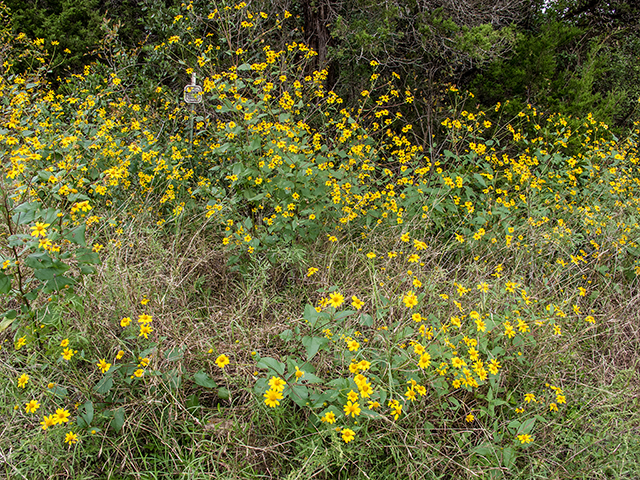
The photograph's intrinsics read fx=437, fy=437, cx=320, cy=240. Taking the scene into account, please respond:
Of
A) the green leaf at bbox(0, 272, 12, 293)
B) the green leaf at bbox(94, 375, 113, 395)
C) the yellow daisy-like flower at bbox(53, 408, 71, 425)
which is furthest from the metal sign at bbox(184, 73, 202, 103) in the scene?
the yellow daisy-like flower at bbox(53, 408, 71, 425)

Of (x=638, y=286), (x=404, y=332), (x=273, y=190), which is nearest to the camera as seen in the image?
(x=404, y=332)

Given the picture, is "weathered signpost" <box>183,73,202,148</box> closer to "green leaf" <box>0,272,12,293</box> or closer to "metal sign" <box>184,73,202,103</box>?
"metal sign" <box>184,73,202,103</box>

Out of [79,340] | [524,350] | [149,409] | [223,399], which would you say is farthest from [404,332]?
[79,340]

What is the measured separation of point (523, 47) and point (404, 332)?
3.76 meters

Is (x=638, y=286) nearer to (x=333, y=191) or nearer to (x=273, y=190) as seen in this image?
(x=333, y=191)

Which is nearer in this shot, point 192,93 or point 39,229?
point 39,229

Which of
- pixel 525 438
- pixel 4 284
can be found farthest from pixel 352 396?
pixel 4 284

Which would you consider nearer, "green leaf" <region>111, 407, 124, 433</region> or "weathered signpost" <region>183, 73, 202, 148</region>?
"green leaf" <region>111, 407, 124, 433</region>

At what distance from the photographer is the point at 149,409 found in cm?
162

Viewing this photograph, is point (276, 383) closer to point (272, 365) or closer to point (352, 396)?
point (272, 365)

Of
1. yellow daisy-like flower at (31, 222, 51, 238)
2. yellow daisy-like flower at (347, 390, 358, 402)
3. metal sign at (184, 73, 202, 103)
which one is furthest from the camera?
metal sign at (184, 73, 202, 103)

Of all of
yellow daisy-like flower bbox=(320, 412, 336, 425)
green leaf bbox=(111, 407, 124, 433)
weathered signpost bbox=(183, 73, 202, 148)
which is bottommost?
green leaf bbox=(111, 407, 124, 433)

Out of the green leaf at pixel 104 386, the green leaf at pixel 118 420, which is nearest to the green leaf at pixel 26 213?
the green leaf at pixel 104 386

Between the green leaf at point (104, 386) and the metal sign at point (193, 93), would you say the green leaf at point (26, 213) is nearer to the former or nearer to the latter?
the green leaf at point (104, 386)
